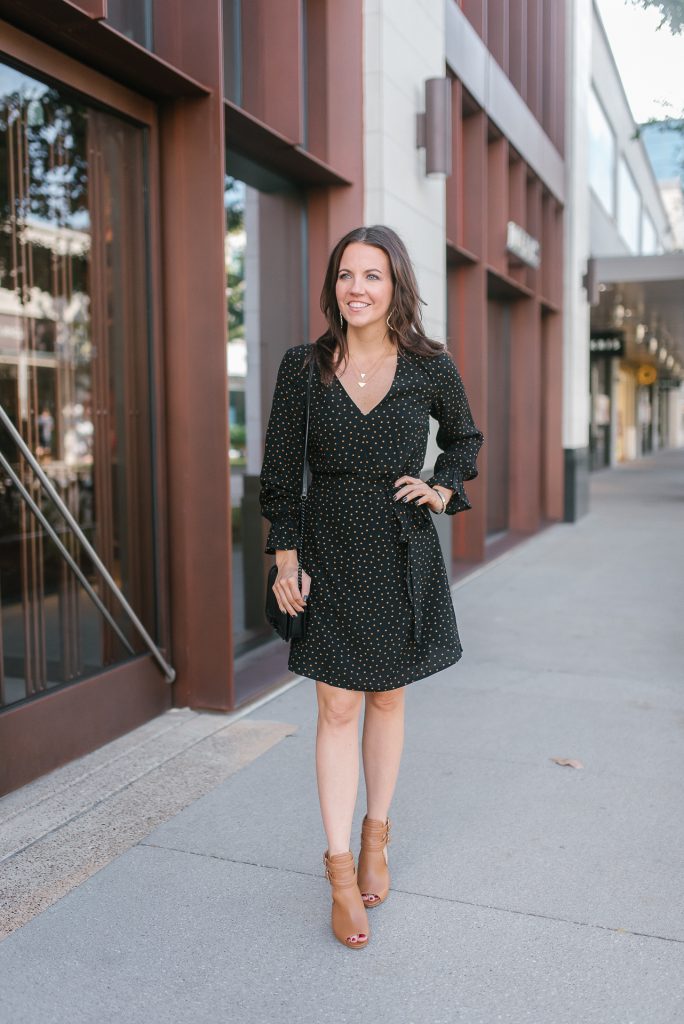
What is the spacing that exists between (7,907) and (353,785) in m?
1.09

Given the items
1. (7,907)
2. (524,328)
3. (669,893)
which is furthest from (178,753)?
(524,328)

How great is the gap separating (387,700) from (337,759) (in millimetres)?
223

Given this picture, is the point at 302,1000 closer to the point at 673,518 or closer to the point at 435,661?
the point at 435,661

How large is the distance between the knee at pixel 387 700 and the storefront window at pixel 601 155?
17.0 meters

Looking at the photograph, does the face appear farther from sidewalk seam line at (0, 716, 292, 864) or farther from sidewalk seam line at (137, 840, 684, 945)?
sidewalk seam line at (0, 716, 292, 864)

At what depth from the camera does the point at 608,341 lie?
78.1ft

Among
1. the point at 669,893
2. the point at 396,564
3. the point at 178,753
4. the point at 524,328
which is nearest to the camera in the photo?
the point at 396,564

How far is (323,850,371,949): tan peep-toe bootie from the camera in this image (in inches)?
104

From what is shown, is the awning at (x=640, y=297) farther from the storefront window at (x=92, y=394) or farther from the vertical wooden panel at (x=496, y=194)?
the storefront window at (x=92, y=394)

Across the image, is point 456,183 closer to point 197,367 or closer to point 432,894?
point 197,367

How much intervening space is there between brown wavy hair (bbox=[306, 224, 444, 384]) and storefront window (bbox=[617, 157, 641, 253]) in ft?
74.4

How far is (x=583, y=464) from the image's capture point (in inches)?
547

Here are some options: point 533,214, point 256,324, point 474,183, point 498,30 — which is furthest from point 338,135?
point 533,214

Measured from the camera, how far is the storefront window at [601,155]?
1859cm
